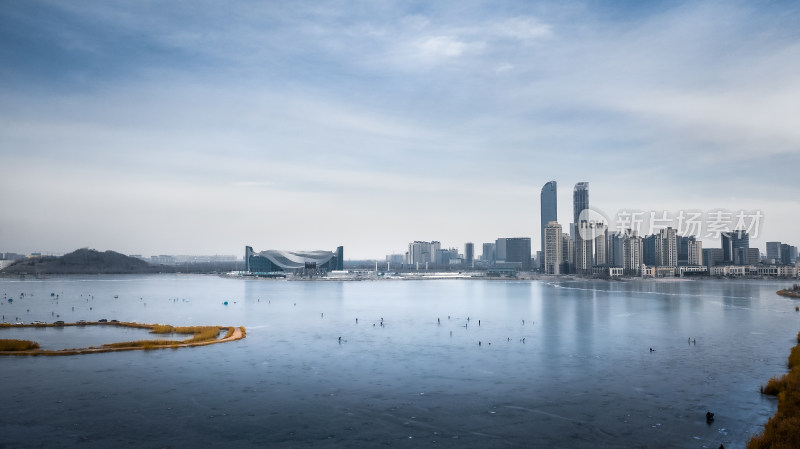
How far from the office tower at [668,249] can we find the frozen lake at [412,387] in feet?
403

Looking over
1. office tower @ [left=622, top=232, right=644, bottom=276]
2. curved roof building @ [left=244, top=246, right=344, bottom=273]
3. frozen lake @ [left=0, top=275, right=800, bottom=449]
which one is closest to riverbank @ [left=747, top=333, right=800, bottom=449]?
frozen lake @ [left=0, top=275, right=800, bottom=449]

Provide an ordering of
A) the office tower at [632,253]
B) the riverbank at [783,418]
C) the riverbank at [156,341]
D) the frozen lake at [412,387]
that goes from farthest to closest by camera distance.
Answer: the office tower at [632,253] → the riverbank at [156,341] → the frozen lake at [412,387] → the riverbank at [783,418]

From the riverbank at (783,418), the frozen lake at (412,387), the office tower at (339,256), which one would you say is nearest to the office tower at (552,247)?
the office tower at (339,256)

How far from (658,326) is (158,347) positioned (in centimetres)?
3285

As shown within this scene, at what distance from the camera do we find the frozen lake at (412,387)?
16594mm

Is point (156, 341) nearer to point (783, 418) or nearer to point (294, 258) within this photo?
point (783, 418)

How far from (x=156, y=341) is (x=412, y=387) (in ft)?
55.3

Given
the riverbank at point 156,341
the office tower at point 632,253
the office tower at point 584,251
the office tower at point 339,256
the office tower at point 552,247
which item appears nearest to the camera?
the riverbank at point 156,341

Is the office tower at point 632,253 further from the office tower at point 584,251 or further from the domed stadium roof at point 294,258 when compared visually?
the domed stadium roof at point 294,258

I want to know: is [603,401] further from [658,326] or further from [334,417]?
[658,326]

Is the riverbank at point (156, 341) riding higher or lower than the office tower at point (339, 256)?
lower

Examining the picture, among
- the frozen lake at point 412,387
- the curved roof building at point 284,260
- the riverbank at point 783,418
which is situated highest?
the curved roof building at point 284,260

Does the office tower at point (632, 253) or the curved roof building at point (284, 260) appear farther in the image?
the office tower at point (632, 253)

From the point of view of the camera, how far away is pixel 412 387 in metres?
22.0
